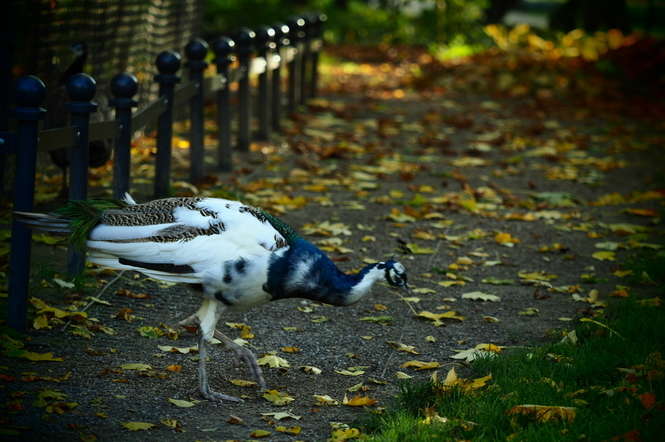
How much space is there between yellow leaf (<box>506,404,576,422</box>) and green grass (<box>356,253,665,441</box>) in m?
0.02

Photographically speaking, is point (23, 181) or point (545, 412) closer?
point (545, 412)

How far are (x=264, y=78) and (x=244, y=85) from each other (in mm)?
795

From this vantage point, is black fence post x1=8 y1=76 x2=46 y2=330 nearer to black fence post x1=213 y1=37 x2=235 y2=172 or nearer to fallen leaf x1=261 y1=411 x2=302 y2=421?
fallen leaf x1=261 y1=411 x2=302 y2=421

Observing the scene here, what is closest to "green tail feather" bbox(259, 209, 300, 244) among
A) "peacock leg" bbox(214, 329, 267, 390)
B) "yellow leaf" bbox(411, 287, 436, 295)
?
"peacock leg" bbox(214, 329, 267, 390)

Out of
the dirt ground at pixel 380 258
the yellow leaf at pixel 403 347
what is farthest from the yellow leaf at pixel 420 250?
the yellow leaf at pixel 403 347

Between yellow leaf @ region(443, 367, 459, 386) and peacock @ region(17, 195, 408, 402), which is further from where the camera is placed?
yellow leaf @ region(443, 367, 459, 386)

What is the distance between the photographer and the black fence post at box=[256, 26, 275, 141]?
10.7 metres

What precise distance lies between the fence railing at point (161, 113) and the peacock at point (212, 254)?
0.52m

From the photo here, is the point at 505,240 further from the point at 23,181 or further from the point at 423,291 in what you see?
the point at 23,181

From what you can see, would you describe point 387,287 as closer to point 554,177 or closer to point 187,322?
point 187,322

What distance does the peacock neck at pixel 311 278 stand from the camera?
458 centimetres

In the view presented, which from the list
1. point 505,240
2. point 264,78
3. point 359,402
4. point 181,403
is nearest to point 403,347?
point 359,402

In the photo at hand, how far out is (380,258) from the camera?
23.1 ft

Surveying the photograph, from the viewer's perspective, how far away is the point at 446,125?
42.2 ft
